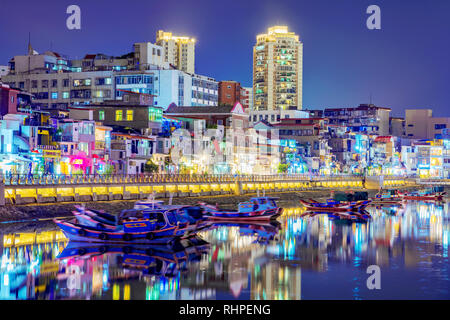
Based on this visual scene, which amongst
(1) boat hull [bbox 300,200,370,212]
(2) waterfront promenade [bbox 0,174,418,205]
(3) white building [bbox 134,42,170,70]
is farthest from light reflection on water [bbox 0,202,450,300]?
(3) white building [bbox 134,42,170,70]

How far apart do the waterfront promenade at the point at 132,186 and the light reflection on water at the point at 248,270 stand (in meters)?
9.49

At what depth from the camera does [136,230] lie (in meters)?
45.7

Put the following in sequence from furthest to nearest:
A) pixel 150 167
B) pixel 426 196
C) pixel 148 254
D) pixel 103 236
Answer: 1. pixel 426 196
2. pixel 150 167
3. pixel 103 236
4. pixel 148 254

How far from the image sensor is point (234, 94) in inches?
5861

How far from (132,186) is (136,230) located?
29366 mm

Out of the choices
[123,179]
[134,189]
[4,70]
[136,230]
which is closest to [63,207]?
[123,179]

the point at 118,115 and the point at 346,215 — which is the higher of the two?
the point at 118,115

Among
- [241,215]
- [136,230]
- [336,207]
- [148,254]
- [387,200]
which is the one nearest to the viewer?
[148,254]

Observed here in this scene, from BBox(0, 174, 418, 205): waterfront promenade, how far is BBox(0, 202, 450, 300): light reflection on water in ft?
31.1

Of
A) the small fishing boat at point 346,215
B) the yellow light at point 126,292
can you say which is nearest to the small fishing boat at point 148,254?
the yellow light at point 126,292

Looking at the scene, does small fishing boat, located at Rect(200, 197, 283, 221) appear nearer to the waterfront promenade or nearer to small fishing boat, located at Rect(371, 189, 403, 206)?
the waterfront promenade

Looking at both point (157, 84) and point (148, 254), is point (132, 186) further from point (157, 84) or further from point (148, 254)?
point (157, 84)

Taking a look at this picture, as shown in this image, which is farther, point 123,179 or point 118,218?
point 123,179

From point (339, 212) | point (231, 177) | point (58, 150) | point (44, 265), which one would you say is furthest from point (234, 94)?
point (44, 265)
